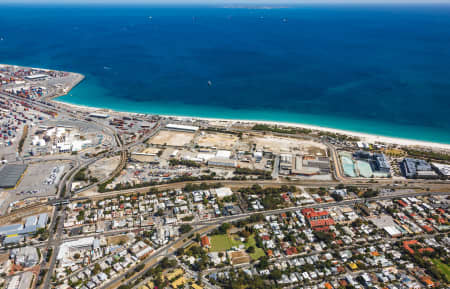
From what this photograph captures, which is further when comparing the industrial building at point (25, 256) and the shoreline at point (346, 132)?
the shoreline at point (346, 132)

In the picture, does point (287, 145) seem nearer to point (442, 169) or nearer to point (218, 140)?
point (218, 140)

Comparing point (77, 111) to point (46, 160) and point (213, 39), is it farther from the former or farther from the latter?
point (213, 39)

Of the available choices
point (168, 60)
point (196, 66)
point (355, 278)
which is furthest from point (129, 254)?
point (168, 60)

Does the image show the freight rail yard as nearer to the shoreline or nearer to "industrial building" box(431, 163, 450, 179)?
"industrial building" box(431, 163, 450, 179)

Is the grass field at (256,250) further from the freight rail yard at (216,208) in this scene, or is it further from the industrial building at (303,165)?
the industrial building at (303,165)

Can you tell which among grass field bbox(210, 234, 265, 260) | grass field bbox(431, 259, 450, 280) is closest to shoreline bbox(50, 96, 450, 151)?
grass field bbox(431, 259, 450, 280)

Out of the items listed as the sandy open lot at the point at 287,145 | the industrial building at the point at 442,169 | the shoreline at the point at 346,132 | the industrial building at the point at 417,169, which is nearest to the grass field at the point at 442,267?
the industrial building at the point at 417,169

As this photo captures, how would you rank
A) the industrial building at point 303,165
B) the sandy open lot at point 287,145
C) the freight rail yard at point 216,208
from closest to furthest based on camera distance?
1. the freight rail yard at point 216,208
2. the industrial building at point 303,165
3. the sandy open lot at point 287,145
